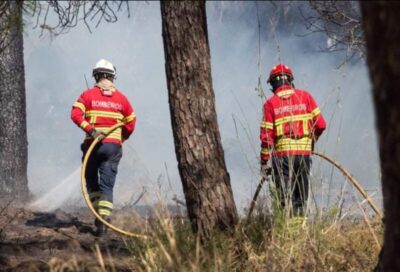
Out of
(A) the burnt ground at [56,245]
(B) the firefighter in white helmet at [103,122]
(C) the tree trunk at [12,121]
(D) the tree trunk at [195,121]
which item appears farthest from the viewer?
(C) the tree trunk at [12,121]

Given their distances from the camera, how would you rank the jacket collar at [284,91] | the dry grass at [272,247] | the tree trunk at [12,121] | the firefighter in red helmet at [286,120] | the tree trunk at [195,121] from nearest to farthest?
the dry grass at [272,247], the tree trunk at [195,121], the firefighter in red helmet at [286,120], the jacket collar at [284,91], the tree trunk at [12,121]

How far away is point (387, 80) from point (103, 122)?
5.10 meters

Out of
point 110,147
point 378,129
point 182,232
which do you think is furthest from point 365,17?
point 110,147

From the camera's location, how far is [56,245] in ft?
15.7

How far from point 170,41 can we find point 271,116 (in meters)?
1.87

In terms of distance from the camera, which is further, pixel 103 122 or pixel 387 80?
pixel 103 122

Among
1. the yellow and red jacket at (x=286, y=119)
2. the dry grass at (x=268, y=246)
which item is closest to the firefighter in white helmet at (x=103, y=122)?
the yellow and red jacket at (x=286, y=119)

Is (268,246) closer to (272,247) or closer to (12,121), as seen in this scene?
(272,247)

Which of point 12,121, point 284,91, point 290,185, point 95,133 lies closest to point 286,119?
point 284,91

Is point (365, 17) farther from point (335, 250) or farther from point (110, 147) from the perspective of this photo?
point (110, 147)

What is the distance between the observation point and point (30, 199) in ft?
30.5

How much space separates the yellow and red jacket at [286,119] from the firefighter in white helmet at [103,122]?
146 centimetres

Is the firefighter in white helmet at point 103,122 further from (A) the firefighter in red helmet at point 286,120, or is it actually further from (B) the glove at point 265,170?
(B) the glove at point 265,170

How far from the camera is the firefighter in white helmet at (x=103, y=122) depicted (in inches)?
250
